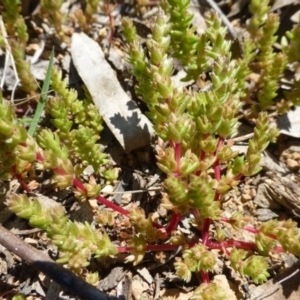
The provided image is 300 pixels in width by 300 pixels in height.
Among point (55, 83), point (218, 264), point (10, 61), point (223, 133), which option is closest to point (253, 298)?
point (218, 264)

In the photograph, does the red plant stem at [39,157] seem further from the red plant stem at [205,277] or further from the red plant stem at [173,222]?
the red plant stem at [205,277]

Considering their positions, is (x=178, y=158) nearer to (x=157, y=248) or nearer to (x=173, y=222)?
(x=173, y=222)

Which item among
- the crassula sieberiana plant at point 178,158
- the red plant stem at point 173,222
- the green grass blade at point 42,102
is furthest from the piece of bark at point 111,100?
the red plant stem at point 173,222

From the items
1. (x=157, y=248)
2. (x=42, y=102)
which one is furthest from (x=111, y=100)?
(x=157, y=248)

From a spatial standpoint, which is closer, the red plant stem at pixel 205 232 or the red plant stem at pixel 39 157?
the red plant stem at pixel 39 157

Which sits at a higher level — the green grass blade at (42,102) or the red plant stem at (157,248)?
the green grass blade at (42,102)

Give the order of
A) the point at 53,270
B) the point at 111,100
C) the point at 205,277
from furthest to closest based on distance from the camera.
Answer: the point at 111,100
the point at 205,277
the point at 53,270
